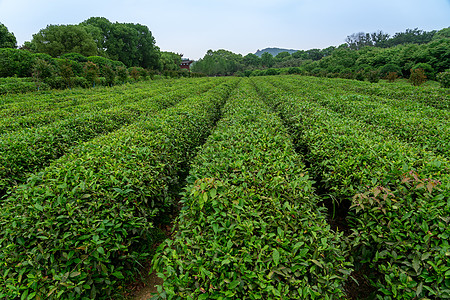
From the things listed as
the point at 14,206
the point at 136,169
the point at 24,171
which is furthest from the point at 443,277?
the point at 24,171

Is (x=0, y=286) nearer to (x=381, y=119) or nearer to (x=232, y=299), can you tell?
(x=232, y=299)

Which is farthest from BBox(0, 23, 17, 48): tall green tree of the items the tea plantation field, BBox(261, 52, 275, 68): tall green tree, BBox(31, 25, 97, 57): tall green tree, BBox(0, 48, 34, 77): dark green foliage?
BBox(261, 52, 275, 68): tall green tree

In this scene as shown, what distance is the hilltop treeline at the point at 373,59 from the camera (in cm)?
2797

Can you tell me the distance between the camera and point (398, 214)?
6.86 feet

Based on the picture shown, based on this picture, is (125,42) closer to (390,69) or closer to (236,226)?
(390,69)

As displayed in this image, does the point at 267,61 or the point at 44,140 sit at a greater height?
the point at 267,61

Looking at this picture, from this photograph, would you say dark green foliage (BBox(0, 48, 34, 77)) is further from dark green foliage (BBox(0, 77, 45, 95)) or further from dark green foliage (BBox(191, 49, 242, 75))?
dark green foliage (BBox(191, 49, 242, 75))

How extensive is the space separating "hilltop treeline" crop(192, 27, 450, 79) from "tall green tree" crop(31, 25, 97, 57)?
41291 mm

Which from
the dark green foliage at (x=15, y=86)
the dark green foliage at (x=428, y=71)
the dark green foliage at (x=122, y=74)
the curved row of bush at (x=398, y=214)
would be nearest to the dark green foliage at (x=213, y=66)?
the dark green foliage at (x=122, y=74)

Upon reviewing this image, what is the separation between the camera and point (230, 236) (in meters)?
1.66

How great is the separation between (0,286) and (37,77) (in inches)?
778

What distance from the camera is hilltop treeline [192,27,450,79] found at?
28.0 meters

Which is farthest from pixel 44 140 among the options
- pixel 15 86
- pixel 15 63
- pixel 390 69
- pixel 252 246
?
pixel 390 69

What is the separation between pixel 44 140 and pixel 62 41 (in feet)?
141
